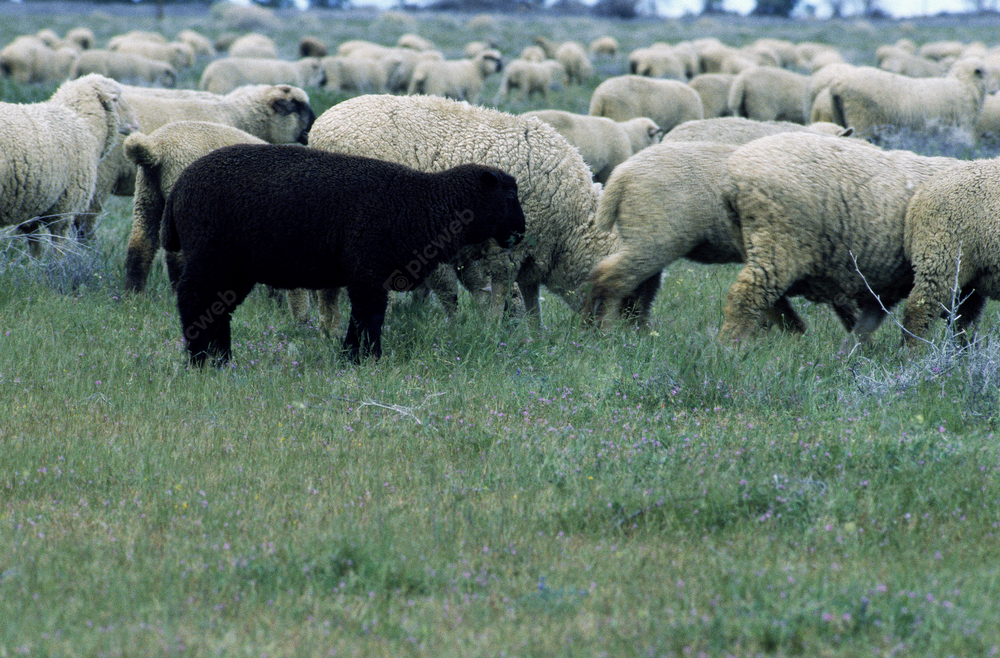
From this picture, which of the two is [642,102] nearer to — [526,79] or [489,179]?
[526,79]

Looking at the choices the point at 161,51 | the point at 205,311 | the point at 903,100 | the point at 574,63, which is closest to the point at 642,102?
the point at 903,100

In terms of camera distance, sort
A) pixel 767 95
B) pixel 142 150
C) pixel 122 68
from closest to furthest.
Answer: pixel 142 150
pixel 767 95
pixel 122 68

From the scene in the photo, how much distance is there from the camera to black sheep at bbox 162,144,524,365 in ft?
21.2

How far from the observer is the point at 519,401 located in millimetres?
6121

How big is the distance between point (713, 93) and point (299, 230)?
56.6 ft

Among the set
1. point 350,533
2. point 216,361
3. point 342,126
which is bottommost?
point 216,361

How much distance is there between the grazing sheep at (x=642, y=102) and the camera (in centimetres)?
1844

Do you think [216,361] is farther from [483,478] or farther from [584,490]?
[584,490]

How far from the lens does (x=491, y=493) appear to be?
15.6ft

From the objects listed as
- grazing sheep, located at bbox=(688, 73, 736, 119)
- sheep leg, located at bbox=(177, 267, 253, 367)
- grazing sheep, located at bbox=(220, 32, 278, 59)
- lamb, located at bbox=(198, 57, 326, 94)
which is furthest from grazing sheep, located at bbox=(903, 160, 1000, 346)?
grazing sheep, located at bbox=(220, 32, 278, 59)

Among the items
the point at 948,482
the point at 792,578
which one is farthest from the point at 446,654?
the point at 948,482

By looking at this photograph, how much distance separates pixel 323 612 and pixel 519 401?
271 centimetres

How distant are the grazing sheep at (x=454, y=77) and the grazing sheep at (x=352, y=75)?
194 centimetres

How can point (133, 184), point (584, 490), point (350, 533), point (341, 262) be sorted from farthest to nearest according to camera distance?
point (133, 184) < point (341, 262) < point (584, 490) < point (350, 533)
